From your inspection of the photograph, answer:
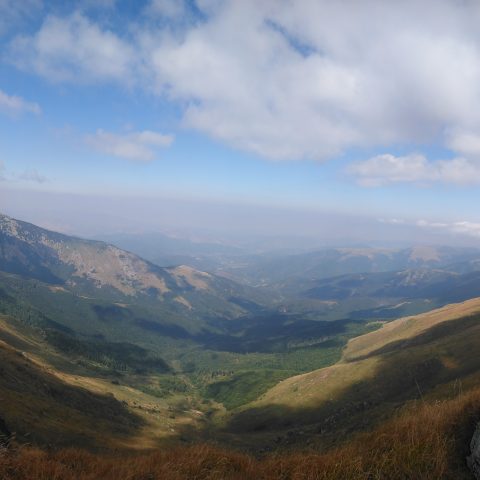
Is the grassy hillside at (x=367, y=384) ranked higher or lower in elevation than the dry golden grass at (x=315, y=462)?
lower

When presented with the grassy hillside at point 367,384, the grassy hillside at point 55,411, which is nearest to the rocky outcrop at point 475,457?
the grassy hillside at point 55,411

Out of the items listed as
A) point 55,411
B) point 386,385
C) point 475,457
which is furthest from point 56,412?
point 475,457

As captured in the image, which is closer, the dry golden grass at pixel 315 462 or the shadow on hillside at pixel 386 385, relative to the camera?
the dry golden grass at pixel 315 462

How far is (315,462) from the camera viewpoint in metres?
8.77

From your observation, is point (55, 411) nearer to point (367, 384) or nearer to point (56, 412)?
point (56, 412)

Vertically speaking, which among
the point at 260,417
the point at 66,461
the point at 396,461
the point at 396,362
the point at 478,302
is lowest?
the point at 260,417

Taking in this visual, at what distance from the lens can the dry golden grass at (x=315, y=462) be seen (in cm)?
827

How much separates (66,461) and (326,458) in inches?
233

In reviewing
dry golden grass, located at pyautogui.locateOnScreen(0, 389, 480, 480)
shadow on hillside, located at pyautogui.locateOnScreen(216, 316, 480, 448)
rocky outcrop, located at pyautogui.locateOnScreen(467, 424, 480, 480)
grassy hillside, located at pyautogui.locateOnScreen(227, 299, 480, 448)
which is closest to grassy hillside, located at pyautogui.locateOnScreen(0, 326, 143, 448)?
shadow on hillside, located at pyautogui.locateOnScreen(216, 316, 480, 448)

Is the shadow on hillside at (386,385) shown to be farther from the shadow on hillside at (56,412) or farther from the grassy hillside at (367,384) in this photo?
the shadow on hillside at (56,412)

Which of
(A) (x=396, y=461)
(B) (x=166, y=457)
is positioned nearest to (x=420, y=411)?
(A) (x=396, y=461)

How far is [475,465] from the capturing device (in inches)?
348

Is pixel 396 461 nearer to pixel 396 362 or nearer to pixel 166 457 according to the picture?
pixel 166 457

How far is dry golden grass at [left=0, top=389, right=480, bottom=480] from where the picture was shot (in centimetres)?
827
